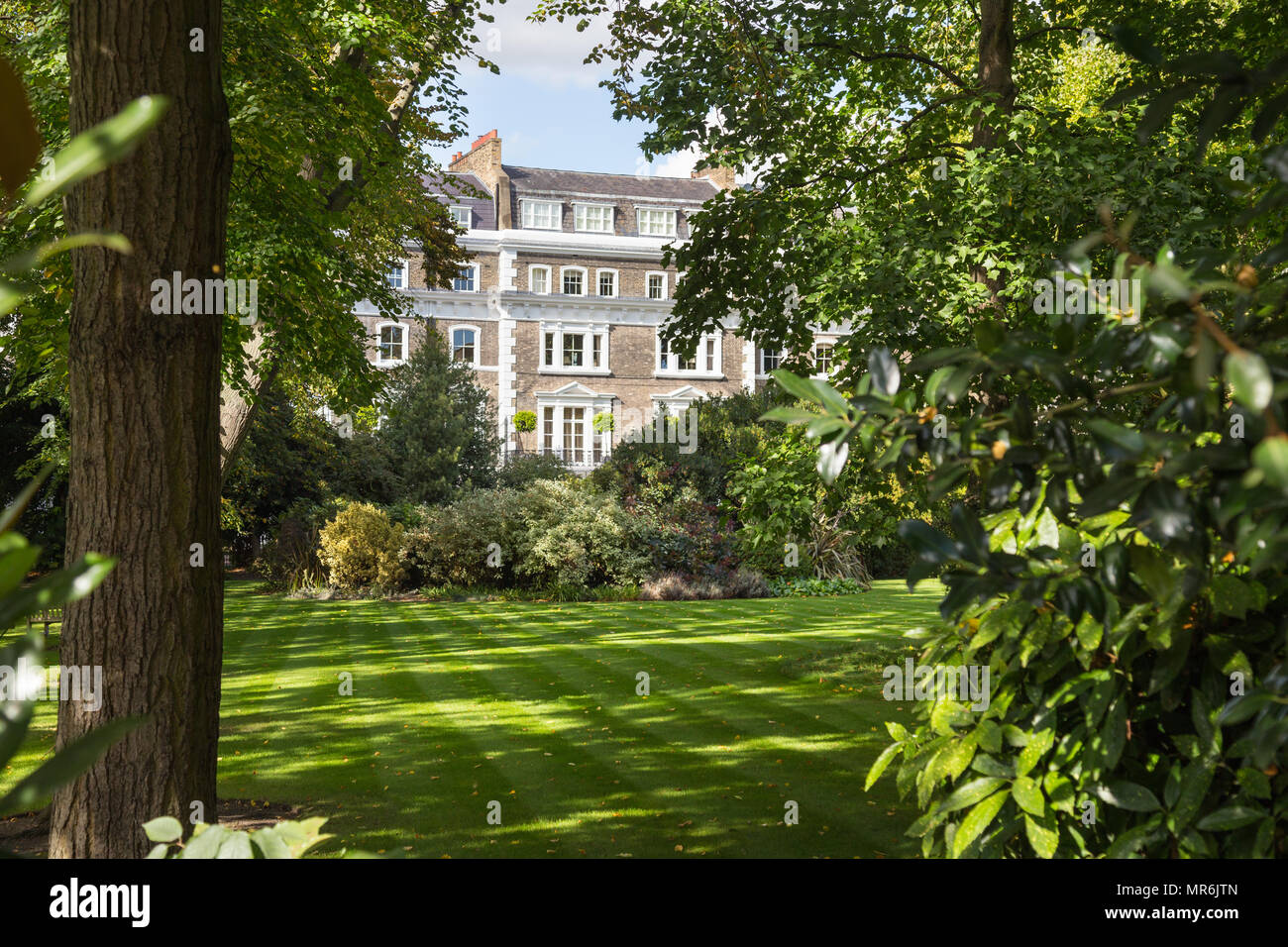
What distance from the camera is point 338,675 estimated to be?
10938mm

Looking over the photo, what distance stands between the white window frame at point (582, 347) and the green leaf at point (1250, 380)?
4056cm

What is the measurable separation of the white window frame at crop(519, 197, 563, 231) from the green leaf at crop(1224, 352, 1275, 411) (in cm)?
4214

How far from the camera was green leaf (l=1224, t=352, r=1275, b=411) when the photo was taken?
3.40 ft

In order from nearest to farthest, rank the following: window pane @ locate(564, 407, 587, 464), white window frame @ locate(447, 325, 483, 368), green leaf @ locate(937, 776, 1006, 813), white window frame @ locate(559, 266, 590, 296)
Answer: green leaf @ locate(937, 776, 1006, 813) < white window frame @ locate(447, 325, 483, 368) < window pane @ locate(564, 407, 587, 464) < white window frame @ locate(559, 266, 590, 296)

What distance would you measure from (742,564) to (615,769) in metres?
15.1

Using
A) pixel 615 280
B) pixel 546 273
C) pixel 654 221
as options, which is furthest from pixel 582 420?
pixel 654 221

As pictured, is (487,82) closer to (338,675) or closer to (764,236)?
(764,236)

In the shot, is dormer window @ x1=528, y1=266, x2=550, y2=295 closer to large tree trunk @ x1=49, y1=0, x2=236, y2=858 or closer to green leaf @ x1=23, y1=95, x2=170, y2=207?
large tree trunk @ x1=49, y1=0, x2=236, y2=858

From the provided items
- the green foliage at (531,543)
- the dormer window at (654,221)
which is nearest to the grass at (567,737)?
the green foliage at (531,543)

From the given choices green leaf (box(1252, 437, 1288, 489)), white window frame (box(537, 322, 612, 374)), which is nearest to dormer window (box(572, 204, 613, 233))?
white window frame (box(537, 322, 612, 374))

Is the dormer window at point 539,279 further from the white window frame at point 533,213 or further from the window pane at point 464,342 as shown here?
the window pane at point 464,342

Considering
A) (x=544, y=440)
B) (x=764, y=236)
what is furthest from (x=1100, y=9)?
(x=544, y=440)

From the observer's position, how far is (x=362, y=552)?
20578mm

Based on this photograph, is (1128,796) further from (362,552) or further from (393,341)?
(393,341)
